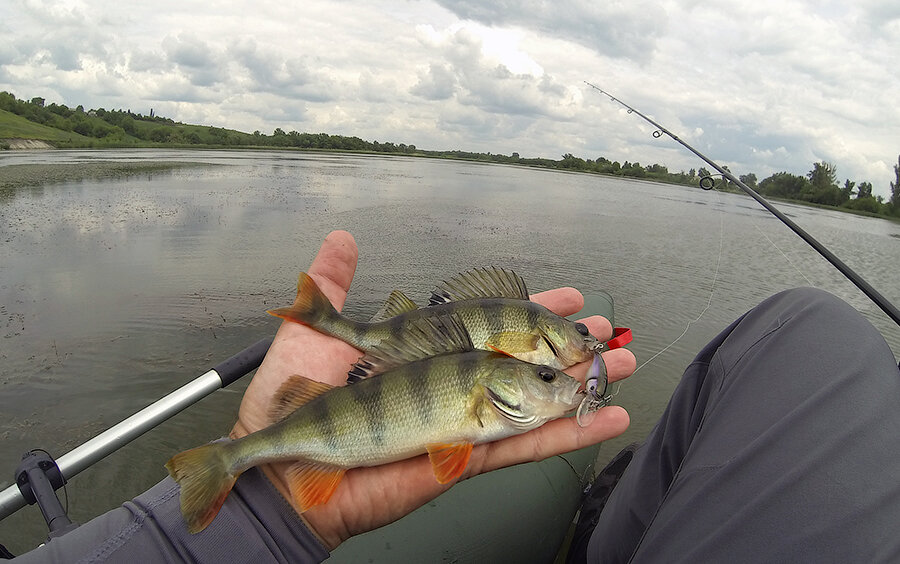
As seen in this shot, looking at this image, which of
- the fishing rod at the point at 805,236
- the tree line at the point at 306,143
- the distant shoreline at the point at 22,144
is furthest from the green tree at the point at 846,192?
the distant shoreline at the point at 22,144

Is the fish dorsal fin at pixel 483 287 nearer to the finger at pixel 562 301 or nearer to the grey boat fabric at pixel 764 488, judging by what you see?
the finger at pixel 562 301

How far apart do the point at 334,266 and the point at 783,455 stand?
9.32 ft

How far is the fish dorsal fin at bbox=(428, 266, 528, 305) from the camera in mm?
3561

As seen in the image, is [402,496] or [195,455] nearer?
[195,455]

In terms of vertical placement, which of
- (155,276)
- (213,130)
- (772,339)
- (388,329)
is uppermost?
(213,130)

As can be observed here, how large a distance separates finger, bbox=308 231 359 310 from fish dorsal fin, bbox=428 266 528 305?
0.69 m

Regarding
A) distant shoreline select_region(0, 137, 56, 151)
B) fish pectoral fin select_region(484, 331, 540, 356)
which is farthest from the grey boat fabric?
distant shoreline select_region(0, 137, 56, 151)

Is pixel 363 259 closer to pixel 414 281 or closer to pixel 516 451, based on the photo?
pixel 414 281

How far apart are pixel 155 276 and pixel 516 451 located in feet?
34.2

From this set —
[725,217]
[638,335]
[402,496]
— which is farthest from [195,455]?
[725,217]

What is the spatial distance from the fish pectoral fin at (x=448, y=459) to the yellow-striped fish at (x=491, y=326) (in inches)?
32.5

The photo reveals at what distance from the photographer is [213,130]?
10338 centimetres

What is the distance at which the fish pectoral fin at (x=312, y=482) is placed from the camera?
2160 mm

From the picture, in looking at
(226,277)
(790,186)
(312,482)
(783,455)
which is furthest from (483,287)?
(790,186)
